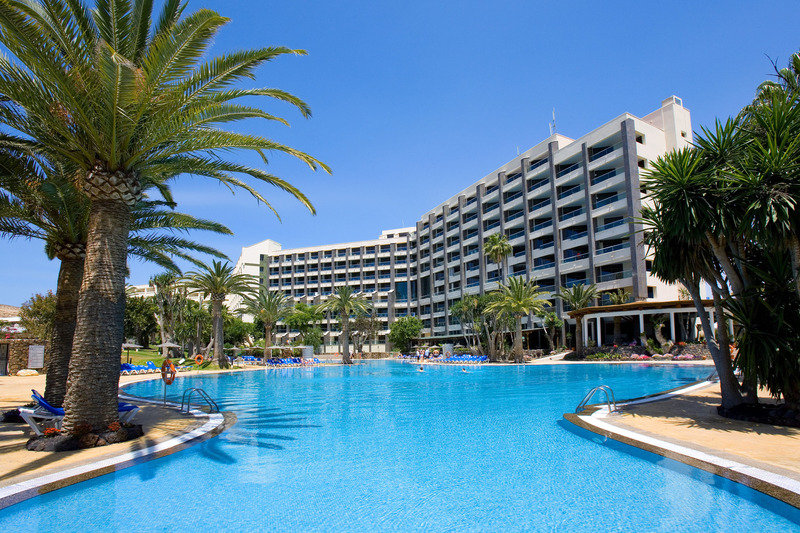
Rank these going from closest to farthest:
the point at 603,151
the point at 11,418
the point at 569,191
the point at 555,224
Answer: the point at 11,418, the point at 603,151, the point at 569,191, the point at 555,224

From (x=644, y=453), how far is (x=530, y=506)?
2.82 metres

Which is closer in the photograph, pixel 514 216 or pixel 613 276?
pixel 613 276

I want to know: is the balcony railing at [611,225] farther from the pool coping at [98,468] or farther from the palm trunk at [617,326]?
the pool coping at [98,468]

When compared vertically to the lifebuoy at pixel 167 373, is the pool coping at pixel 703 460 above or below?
below

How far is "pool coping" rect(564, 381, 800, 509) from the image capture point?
5352 millimetres

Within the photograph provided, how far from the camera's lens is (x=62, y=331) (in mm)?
9906

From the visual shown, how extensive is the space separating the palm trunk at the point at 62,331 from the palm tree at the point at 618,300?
3918 centimetres

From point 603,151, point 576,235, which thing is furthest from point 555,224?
point 603,151

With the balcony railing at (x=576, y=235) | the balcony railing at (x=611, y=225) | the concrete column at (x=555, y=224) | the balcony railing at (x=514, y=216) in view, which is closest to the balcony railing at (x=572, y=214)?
the concrete column at (x=555, y=224)

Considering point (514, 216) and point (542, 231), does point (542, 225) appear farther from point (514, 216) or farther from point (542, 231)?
point (514, 216)

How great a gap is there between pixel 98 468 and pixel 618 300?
40391 millimetres

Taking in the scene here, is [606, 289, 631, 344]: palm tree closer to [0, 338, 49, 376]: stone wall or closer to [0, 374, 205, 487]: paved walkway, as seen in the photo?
[0, 374, 205, 487]: paved walkway

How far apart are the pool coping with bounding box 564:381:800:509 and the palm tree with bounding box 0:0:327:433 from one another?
8.89 meters

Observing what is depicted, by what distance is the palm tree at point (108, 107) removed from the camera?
748cm
